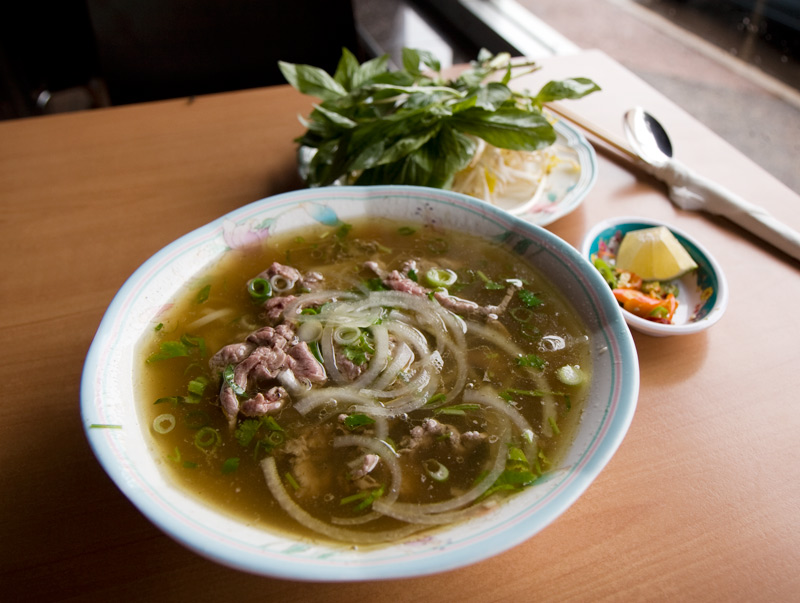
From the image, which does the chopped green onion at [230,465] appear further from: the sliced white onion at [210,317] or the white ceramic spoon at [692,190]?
the white ceramic spoon at [692,190]

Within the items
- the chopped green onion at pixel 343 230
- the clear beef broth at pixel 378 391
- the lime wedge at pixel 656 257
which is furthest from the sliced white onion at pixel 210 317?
the lime wedge at pixel 656 257

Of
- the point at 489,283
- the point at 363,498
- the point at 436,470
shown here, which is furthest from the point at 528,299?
the point at 363,498

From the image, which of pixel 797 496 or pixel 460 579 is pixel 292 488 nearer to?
pixel 460 579

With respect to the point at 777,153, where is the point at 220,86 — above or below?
below

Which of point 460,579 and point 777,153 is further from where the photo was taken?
point 777,153

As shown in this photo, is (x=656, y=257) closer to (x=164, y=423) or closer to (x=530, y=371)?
(x=530, y=371)

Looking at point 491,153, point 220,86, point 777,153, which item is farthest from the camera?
point 220,86

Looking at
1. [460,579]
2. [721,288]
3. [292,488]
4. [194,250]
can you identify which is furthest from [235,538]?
[721,288]
